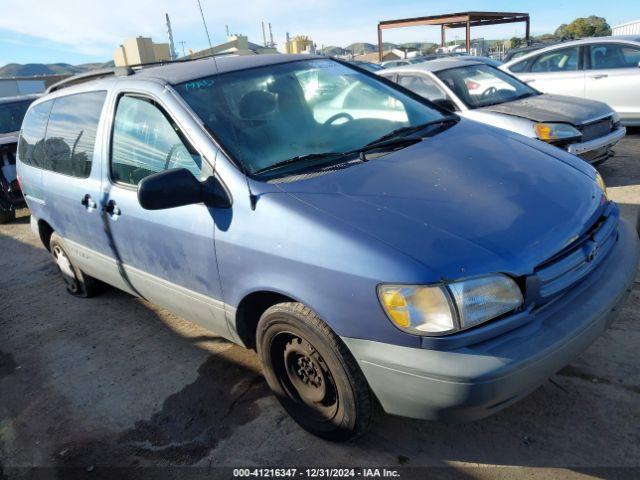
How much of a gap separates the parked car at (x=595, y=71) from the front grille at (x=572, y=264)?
20.8ft

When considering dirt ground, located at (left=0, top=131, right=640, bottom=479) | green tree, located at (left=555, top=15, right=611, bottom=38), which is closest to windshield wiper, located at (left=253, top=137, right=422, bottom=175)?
dirt ground, located at (left=0, top=131, right=640, bottom=479)

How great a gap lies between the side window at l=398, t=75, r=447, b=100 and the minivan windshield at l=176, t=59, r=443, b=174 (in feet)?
9.54

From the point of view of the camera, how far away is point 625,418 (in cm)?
237

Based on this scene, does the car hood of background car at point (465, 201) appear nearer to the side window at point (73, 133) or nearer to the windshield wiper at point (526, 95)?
the side window at point (73, 133)

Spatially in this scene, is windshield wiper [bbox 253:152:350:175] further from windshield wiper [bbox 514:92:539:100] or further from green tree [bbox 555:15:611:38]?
green tree [bbox 555:15:611:38]

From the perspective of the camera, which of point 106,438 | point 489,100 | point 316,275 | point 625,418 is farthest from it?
point 489,100

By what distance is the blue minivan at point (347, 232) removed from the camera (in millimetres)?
1894

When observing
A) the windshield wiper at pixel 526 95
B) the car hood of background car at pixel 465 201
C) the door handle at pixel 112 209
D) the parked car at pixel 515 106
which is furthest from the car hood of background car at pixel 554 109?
the door handle at pixel 112 209

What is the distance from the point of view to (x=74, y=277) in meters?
4.48

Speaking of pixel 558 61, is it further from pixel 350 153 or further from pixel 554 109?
pixel 350 153

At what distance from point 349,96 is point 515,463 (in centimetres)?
229

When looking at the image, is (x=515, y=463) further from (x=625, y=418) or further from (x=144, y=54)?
(x=144, y=54)

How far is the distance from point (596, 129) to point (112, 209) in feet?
16.4

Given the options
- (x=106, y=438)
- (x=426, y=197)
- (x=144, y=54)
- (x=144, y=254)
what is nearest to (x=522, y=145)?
(x=426, y=197)
